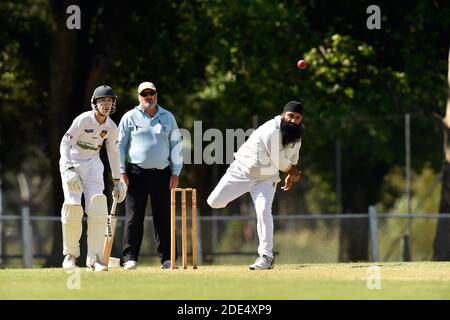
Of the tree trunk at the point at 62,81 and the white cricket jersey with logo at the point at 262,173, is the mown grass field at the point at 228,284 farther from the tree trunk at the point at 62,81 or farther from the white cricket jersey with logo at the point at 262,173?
the tree trunk at the point at 62,81

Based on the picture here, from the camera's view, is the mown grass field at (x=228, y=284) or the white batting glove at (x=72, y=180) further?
the white batting glove at (x=72, y=180)

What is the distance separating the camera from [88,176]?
16.5m

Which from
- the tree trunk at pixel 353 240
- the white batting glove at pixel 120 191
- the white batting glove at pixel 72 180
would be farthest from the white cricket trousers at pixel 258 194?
the tree trunk at pixel 353 240

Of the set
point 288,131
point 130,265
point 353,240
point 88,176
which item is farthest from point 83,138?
point 353,240

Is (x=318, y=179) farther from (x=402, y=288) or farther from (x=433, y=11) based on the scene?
(x=402, y=288)

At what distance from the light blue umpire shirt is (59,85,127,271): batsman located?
228 millimetres

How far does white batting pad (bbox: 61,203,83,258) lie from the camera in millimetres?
16219

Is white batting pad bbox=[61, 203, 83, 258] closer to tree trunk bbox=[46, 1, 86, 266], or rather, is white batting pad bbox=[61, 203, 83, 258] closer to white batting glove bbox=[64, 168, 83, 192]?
white batting glove bbox=[64, 168, 83, 192]

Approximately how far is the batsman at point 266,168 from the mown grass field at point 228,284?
0.52 m

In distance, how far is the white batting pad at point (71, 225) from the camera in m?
16.2

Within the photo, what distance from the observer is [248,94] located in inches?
1157
